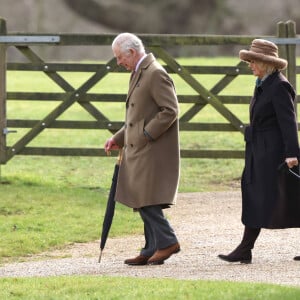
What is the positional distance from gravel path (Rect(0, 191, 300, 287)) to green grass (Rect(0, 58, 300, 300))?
41cm

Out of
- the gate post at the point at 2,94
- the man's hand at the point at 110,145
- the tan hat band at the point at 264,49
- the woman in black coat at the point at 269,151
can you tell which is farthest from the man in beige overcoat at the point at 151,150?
the gate post at the point at 2,94

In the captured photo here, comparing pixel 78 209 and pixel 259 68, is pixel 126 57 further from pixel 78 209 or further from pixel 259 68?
pixel 78 209

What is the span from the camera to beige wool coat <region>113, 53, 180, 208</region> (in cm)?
1003

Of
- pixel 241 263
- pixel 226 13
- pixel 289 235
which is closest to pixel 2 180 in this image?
pixel 289 235

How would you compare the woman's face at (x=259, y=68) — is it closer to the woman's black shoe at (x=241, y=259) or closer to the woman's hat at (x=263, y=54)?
the woman's hat at (x=263, y=54)

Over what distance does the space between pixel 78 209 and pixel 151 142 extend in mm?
4042

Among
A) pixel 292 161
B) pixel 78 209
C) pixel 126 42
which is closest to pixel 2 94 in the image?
pixel 78 209

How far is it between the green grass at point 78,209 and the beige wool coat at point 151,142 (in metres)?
1.12

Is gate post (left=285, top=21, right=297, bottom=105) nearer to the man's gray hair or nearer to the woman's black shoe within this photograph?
the woman's black shoe

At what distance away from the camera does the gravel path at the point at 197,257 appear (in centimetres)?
948

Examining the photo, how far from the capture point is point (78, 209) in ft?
46.0

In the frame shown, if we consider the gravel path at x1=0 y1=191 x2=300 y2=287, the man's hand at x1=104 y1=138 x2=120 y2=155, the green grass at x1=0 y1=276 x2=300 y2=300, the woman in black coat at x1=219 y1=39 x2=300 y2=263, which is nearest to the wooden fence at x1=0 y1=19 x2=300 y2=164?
the gravel path at x1=0 y1=191 x2=300 y2=287

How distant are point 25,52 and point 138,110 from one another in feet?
19.2

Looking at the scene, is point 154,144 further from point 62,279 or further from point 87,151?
point 87,151
